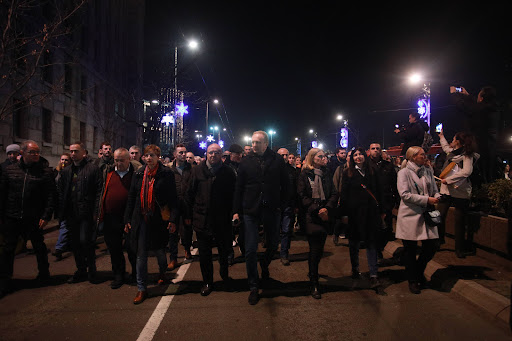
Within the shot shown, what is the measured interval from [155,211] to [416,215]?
373cm

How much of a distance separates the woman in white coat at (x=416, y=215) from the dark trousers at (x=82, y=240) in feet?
15.6

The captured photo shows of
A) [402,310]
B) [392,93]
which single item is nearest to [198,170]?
[402,310]

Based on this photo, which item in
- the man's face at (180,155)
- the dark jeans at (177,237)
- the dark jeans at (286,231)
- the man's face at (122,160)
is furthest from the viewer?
the man's face at (180,155)

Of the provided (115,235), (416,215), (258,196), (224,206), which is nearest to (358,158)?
(416,215)

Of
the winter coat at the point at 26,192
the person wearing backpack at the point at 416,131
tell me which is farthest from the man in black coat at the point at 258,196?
the person wearing backpack at the point at 416,131

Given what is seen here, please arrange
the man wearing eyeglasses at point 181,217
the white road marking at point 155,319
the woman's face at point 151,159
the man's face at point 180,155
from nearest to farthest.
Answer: the white road marking at point 155,319
the woman's face at point 151,159
the man wearing eyeglasses at point 181,217
the man's face at point 180,155

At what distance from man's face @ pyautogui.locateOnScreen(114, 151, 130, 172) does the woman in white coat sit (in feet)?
13.7

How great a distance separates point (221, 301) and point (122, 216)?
2.04 meters

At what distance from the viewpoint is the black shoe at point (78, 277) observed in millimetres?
5279

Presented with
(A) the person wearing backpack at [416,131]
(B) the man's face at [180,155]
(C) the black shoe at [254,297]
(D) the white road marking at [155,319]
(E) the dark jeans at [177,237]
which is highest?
(A) the person wearing backpack at [416,131]

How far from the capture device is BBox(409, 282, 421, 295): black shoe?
→ 15.5 ft

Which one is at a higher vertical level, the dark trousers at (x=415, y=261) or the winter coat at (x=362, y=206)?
the winter coat at (x=362, y=206)

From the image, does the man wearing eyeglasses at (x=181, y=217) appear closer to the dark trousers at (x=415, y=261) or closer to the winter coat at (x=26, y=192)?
the winter coat at (x=26, y=192)

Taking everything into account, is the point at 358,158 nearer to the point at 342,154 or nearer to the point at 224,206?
the point at 224,206
